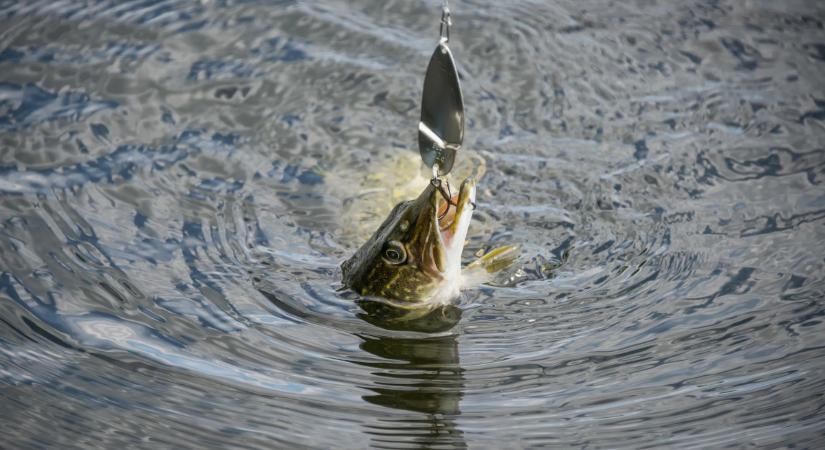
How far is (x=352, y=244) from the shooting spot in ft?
17.9

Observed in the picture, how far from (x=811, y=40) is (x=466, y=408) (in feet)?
14.9

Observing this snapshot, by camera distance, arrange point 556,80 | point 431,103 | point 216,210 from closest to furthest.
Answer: point 431,103
point 216,210
point 556,80

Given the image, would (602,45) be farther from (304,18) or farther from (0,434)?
(0,434)

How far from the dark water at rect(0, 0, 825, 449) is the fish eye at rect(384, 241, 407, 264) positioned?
42 cm

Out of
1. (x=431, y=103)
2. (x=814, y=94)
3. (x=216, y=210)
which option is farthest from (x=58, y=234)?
(x=814, y=94)

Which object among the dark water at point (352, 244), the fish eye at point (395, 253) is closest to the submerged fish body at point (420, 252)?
the fish eye at point (395, 253)

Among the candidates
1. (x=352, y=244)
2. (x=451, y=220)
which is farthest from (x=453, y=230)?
(x=352, y=244)

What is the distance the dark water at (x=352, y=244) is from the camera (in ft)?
13.6

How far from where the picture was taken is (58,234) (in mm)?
5270

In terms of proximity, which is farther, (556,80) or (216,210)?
(556,80)

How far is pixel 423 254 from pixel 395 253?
131 mm

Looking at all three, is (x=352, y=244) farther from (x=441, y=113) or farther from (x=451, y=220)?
(x=441, y=113)

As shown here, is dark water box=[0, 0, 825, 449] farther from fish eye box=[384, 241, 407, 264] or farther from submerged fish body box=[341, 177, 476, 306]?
fish eye box=[384, 241, 407, 264]

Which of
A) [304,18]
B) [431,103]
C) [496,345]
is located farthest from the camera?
[304,18]
